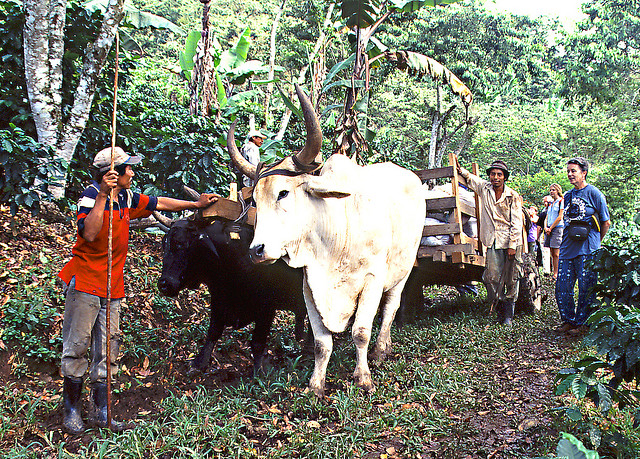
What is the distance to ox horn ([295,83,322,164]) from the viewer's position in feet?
12.7

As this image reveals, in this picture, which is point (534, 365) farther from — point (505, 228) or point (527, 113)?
point (527, 113)

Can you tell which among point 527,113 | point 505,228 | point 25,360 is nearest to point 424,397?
point 505,228

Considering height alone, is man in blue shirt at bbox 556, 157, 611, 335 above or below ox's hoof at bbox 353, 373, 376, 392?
above

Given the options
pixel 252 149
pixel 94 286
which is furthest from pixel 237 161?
pixel 252 149

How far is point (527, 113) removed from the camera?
1028 inches

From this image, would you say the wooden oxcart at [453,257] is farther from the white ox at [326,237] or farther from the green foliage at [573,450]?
the green foliage at [573,450]

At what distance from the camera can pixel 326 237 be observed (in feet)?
14.2

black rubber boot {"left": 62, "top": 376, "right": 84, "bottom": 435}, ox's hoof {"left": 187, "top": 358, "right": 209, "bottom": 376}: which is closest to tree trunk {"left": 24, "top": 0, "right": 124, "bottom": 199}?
ox's hoof {"left": 187, "top": 358, "right": 209, "bottom": 376}

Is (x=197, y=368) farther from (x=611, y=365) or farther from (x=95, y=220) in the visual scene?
(x=611, y=365)

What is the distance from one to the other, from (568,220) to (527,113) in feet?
72.6

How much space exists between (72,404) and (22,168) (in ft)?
9.87

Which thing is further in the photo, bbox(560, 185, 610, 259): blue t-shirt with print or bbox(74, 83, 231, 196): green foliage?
bbox(74, 83, 231, 196): green foliage

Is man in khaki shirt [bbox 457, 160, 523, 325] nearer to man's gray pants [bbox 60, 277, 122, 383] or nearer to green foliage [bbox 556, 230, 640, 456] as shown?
green foliage [bbox 556, 230, 640, 456]

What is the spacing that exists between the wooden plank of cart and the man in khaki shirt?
98mm
